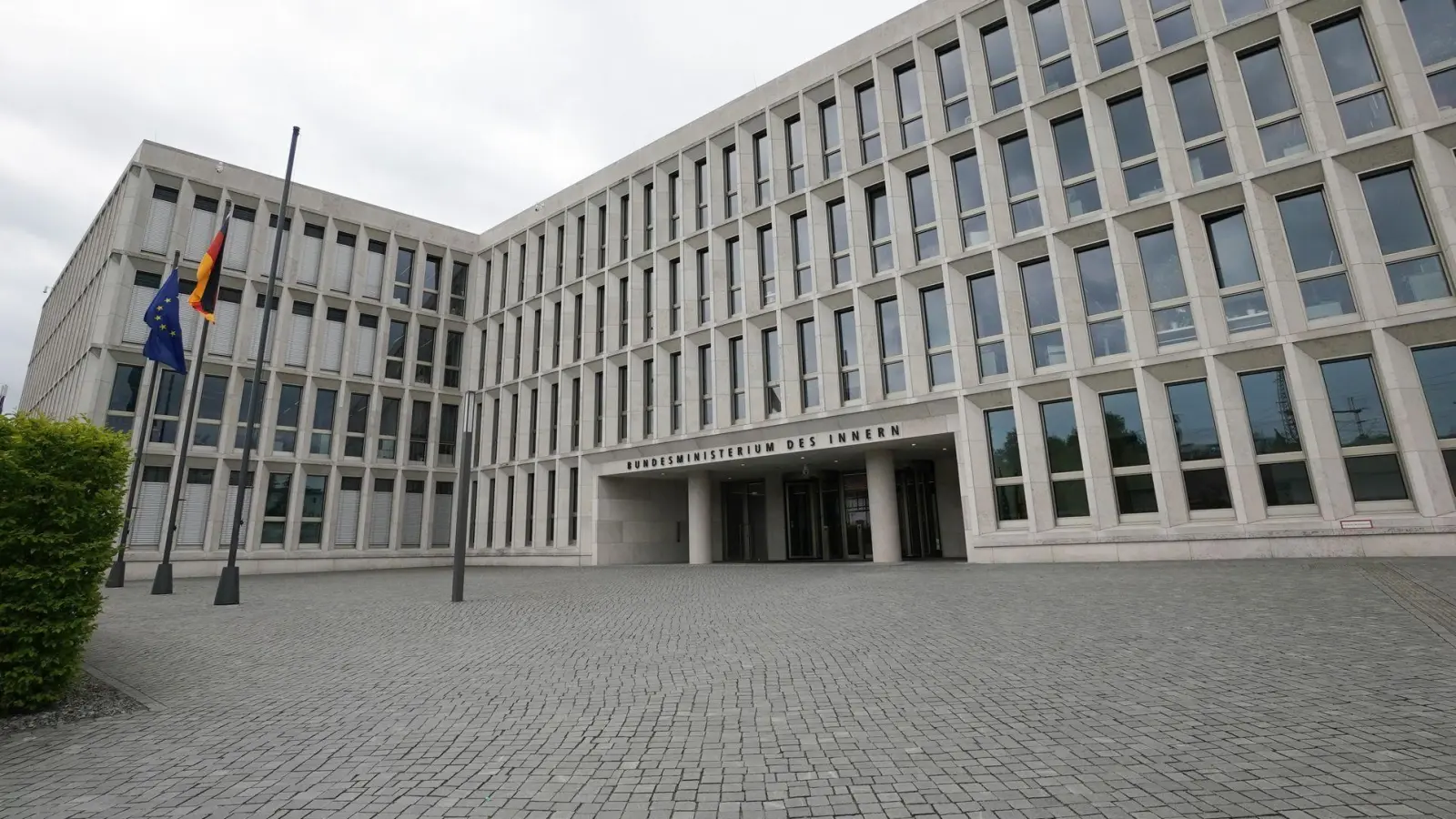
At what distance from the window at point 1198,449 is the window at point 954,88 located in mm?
10396

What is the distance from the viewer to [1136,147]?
742 inches

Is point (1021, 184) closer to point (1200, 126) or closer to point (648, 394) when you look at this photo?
point (1200, 126)

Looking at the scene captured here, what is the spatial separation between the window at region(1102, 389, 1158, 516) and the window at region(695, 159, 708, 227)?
1658cm

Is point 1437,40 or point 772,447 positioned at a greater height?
point 1437,40

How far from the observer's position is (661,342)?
27.7 m

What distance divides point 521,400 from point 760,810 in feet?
104

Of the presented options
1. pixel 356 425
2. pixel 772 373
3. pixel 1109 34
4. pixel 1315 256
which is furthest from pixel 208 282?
→ pixel 1315 256

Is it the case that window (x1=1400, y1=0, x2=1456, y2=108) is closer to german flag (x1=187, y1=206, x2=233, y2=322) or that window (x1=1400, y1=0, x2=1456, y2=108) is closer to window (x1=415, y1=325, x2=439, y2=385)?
german flag (x1=187, y1=206, x2=233, y2=322)

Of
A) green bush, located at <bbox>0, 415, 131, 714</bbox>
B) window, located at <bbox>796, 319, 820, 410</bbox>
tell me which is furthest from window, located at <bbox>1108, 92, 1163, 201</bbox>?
green bush, located at <bbox>0, 415, 131, 714</bbox>

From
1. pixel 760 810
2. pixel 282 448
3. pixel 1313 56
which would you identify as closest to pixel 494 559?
pixel 282 448

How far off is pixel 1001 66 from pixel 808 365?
1118 centimetres

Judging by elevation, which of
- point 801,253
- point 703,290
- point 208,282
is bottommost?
point 208,282

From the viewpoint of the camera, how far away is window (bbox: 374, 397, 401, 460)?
109 feet

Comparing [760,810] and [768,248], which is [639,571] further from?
[760,810]
